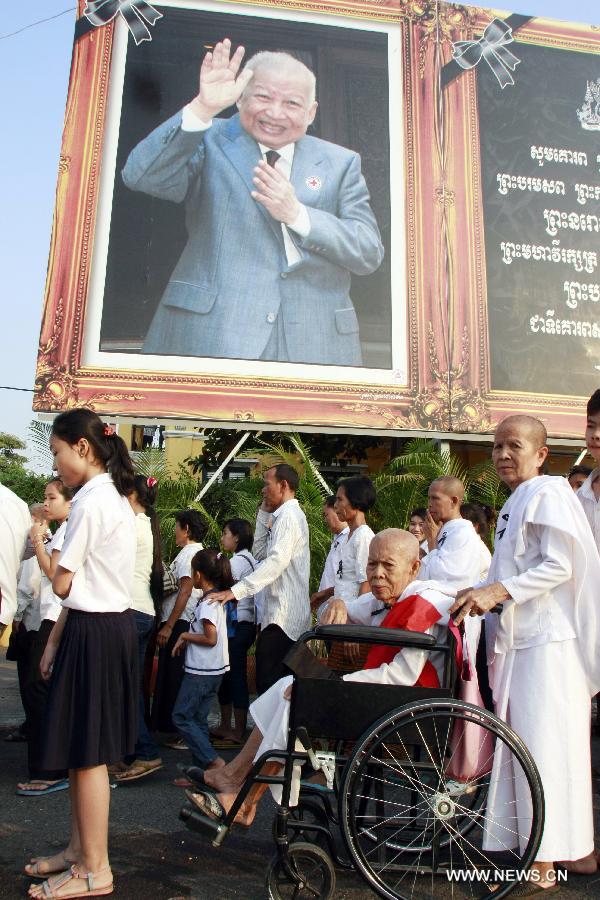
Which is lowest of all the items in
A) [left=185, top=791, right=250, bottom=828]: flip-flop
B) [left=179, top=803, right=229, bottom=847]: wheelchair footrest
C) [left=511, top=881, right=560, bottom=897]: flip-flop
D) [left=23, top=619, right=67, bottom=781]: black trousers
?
[left=511, top=881, right=560, bottom=897]: flip-flop

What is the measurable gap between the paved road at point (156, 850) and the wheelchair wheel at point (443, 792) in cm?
21

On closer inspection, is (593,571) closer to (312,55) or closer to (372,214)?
(372,214)

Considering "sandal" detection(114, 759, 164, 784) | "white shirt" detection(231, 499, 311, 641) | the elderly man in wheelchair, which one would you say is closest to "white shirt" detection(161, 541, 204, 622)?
"white shirt" detection(231, 499, 311, 641)

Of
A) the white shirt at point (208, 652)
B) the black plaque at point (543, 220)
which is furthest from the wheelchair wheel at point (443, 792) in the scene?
the black plaque at point (543, 220)

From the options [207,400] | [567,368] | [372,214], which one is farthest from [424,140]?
[207,400]

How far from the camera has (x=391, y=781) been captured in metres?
3.40

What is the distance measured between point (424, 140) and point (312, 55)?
175 cm

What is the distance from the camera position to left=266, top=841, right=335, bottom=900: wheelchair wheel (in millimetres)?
2926

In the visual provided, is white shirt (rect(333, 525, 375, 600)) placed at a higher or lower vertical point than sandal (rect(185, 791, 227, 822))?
higher

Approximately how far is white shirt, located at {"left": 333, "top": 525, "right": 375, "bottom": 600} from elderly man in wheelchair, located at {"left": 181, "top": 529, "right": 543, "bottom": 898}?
174 cm

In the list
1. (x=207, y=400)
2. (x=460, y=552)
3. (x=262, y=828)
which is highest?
(x=207, y=400)

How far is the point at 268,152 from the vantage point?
34.2 ft

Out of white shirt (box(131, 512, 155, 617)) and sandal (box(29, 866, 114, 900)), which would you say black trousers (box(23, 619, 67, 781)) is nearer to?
white shirt (box(131, 512, 155, 617))

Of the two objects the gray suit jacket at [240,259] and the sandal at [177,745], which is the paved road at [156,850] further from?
the gray suit jacket at [240,259]
